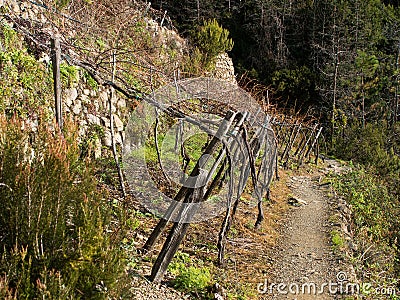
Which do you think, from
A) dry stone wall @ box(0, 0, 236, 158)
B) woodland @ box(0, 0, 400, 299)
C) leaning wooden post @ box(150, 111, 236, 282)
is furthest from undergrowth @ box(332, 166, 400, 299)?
dry stone wall @ box(0, 0, 236, 158)

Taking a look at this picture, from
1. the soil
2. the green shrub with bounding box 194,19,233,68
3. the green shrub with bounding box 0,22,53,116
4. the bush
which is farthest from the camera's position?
the green shrub with bounding box 194,19,233,68

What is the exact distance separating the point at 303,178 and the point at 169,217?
6.88 meters

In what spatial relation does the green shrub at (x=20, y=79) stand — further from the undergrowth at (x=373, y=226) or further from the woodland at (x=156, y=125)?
the undergrowth at (x=373, y=226)

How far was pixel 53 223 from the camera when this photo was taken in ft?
6.70

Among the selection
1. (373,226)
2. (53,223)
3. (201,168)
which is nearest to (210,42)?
(373,226)

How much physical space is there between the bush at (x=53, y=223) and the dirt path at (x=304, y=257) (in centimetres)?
219

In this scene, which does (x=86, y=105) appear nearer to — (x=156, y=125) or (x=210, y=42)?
(x=156, y=125)

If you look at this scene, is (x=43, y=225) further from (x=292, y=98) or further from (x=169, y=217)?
(x=292, y=98)

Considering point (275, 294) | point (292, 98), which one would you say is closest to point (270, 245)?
point (275, 294)

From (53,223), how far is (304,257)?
3.32m

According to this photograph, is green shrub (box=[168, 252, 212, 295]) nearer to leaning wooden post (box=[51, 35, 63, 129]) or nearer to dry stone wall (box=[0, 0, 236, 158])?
leaning wooden post (box=[51, 35, 63, 129])

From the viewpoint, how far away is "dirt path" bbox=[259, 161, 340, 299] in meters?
3.92

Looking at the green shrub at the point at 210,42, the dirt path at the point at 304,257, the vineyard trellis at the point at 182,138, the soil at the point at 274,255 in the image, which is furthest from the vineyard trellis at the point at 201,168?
the green shrub at the point at 210,42

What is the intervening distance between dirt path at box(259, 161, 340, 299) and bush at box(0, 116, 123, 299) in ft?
7.17
